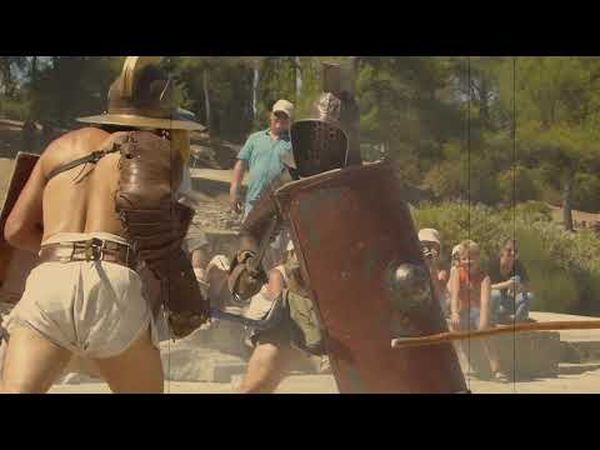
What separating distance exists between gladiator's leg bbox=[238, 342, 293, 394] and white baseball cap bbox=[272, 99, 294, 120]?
1108mm

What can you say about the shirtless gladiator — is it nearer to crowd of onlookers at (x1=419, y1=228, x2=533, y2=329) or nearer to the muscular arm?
the muscular arm

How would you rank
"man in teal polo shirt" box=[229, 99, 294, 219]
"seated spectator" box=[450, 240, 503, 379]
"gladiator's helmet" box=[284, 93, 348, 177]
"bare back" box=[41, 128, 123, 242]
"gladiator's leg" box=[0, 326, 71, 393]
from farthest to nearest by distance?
"seated spectator" box=[450, 240, 503, 379]
"man in teal polo shirt" box=[229, 99, 294, 219]
"gladiator's helmet" box=[284, 93, 348, 177]
"bare back" box=[41, 128, 123, 242]
"gladiator's leg" box=[0, 326, 71, 393]

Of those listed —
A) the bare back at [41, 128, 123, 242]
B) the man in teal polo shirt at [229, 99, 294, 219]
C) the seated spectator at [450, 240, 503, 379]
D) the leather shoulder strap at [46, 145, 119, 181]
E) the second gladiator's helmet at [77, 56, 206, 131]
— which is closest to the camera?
the bare back at [41, 128, 123, 242]

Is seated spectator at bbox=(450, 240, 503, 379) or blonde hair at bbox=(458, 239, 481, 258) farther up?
blonde hair at bbox=(458, 239, 481, 258)

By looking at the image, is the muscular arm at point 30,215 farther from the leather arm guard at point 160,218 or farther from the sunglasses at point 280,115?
the sunglasses at point 280,115

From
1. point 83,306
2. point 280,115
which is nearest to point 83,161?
point 83,306

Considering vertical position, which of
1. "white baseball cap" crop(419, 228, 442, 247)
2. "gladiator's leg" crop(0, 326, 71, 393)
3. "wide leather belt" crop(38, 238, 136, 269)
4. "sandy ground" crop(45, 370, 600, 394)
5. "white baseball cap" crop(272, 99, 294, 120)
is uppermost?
"white baseball cap" crop(272, 99, 294, 120)

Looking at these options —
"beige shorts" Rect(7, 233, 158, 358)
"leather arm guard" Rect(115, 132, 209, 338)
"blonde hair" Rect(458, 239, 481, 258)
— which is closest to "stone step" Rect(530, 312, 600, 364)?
"blonde hair" Rect(458, 239, 481, 258)

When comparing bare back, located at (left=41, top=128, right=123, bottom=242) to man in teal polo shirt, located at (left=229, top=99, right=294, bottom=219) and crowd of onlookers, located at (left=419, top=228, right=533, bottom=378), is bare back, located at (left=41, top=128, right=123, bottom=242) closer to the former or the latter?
man in teal polo shirt, located at (left=229, top=99, right=294, bottom=219)

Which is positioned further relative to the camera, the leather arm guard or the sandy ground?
the sandy ground

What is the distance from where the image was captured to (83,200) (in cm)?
736

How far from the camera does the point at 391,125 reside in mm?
8281

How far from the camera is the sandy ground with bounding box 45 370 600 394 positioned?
8.12 metres

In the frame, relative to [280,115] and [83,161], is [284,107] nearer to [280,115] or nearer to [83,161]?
[280,115]
